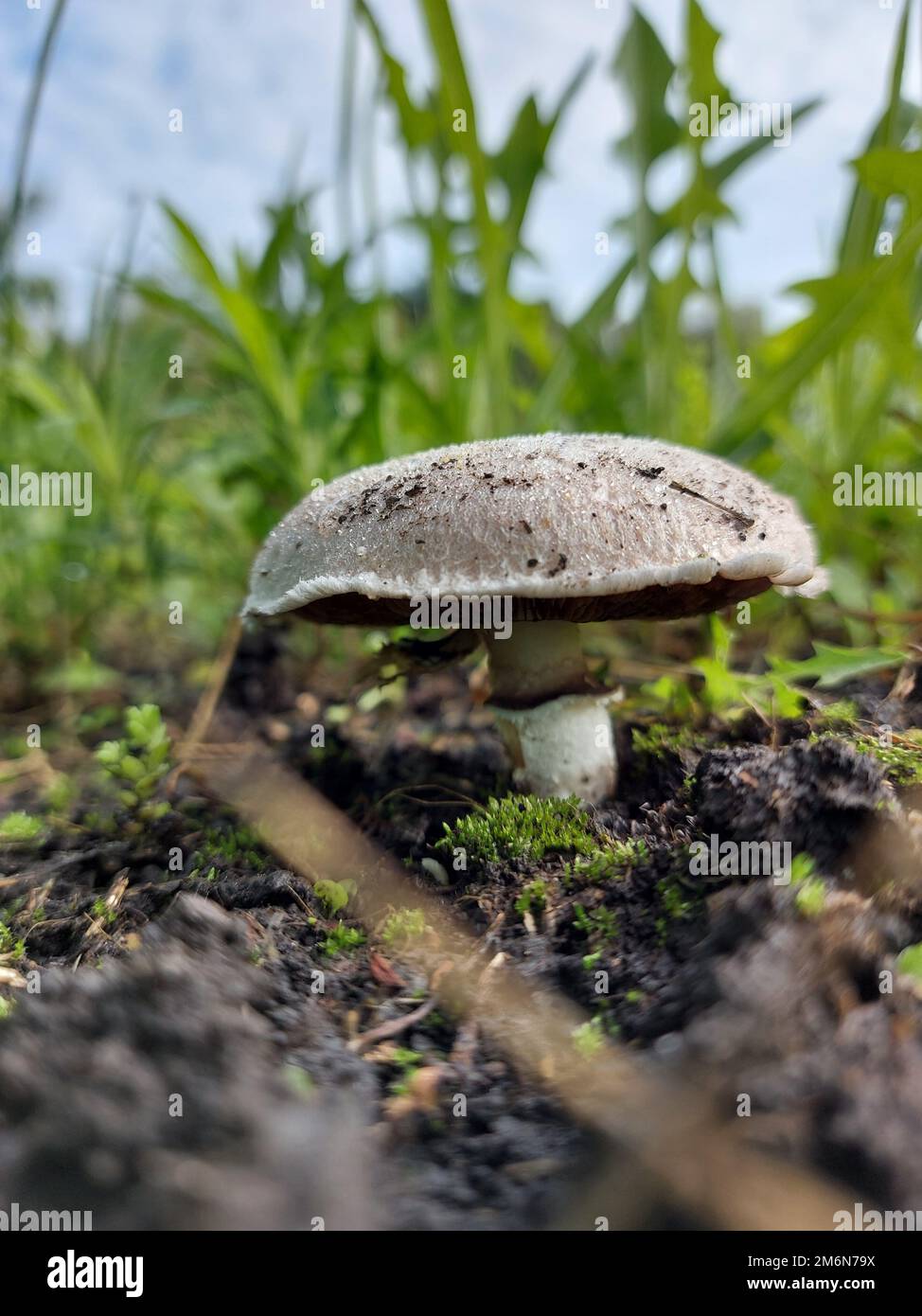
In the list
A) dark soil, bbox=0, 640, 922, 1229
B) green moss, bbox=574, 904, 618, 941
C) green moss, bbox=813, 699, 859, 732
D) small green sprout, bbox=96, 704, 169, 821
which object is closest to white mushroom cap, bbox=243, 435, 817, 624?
green moss, bbox=813, 699, 859, 732

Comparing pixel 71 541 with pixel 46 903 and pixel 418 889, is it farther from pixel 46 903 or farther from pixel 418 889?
pixel 418 889

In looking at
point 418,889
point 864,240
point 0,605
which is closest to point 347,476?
point 418,889

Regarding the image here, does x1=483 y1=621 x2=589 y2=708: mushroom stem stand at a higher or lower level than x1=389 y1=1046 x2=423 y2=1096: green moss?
higher

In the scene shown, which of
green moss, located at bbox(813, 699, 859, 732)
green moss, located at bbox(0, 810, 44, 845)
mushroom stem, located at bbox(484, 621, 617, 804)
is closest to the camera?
green moss, located at bbox(813, 699, 859, 732)

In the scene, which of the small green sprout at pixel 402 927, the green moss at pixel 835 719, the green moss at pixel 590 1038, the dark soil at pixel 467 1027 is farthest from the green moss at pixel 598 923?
the green moss at pixel 835 719

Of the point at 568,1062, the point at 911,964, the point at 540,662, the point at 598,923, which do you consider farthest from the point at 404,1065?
the point at 540,662

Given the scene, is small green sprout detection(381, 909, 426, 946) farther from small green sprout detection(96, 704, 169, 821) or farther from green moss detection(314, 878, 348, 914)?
small green sprout detection(96, 704, 169, 821)
